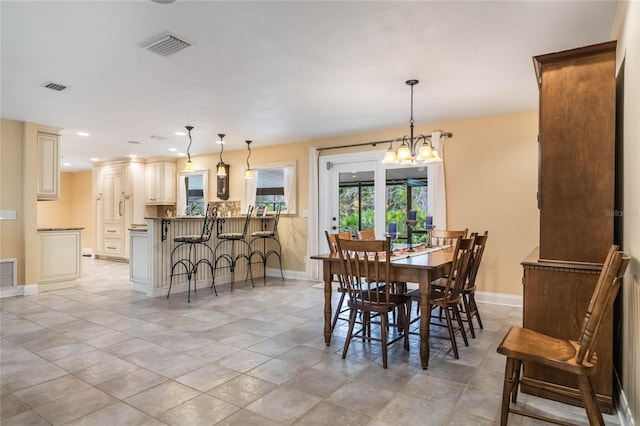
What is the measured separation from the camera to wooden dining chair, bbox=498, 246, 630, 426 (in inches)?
64.4

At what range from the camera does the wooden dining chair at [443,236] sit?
167 inches

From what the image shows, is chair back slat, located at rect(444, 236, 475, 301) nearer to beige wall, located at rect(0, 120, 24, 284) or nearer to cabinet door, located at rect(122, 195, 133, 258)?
beige wall, located at rect(0, 120, 24, 284)

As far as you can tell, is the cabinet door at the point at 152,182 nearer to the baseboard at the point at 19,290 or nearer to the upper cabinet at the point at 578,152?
the baseboard at the point at 19,290

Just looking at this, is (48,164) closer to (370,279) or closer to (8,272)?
(8,272)

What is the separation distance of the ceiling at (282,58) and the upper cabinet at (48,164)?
0.57 m

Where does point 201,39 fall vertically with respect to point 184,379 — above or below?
above

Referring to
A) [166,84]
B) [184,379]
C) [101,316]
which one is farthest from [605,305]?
[101,316]

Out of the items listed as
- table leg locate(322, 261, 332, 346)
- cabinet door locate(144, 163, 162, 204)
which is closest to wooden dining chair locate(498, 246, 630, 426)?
table leg locate(322, 261, 332, 346)

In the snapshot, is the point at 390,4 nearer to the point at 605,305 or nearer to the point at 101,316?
the point at 605,305

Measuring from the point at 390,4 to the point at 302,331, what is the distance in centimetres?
293

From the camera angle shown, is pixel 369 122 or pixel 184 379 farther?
pixel 369 122

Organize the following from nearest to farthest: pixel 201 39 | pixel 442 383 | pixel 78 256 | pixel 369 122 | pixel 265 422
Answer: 1. pixel 265 422
2. pixel 442 383
3. pixel 201 39
4. pixel 369 122
5. pixel 78 256

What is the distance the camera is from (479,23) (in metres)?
2.56

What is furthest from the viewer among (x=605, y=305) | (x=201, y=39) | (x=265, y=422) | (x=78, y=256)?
(x=78, y=256)
